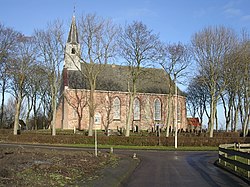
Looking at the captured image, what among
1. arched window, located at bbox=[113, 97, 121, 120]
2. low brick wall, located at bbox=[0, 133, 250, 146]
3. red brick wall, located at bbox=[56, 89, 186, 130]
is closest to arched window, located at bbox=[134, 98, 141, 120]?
red brick wall, located at bbox=[56, 89, 186, 130]

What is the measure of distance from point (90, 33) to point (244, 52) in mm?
20977

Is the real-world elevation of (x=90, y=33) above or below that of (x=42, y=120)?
above

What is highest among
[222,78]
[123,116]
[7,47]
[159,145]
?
[7,47]

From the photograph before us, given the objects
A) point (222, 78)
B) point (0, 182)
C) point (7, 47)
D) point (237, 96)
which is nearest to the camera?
point (0, 182)

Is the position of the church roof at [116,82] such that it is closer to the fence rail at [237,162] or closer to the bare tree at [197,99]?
the bare tree at [197,99]

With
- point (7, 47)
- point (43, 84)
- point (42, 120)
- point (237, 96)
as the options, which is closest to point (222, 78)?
point (237, 96)

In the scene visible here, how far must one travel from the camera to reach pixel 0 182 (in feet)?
28.9

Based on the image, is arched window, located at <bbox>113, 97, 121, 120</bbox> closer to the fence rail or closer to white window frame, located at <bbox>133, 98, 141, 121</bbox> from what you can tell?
white window frame, located at <bbox>133, 98, 141, 121</bbox>

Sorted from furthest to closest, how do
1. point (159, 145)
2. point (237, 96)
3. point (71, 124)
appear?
1. point (71, 124)
2. point (237, 96)
3. point (159, 145)

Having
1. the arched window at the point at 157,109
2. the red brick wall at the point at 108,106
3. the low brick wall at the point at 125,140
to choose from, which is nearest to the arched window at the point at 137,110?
the red brick wall at the point at 108,106

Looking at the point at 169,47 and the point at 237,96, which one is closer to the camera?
the point at 169,47

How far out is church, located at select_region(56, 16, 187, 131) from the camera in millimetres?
60625

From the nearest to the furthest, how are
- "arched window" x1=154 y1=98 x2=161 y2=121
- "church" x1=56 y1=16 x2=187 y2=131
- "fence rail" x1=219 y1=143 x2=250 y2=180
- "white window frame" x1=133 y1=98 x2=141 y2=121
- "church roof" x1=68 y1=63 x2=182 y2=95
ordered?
"fence rail" x1=219 y1=143 x2=250 y2=180, "church" x1=56 y1=16 x2=187 y2=131, "church roof" x1=68 y1=63 x2=182 y2=95, "white window frame" x1=133 y1=98 x2=141 y2=121, "arched window" x1=154 y1=98 x2=161 y2=121

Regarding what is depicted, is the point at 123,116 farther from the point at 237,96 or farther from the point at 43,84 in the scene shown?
the point at 237,96
